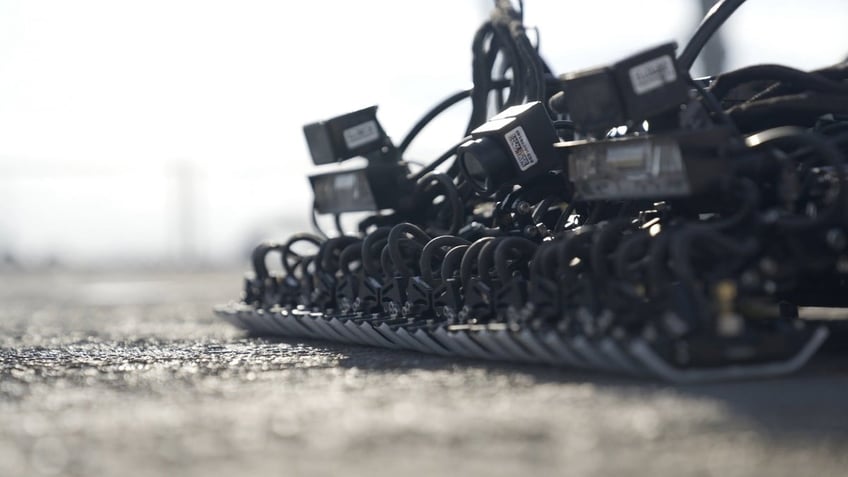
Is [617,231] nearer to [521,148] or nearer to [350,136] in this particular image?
[521,148]

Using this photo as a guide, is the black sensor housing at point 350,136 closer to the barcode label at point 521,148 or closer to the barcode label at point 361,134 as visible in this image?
the barcode label at point 361,134

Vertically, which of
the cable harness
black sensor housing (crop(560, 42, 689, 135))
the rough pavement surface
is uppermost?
black sensor housing (crop(560, 42, 689, 135))

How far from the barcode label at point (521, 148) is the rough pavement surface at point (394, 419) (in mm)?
1286

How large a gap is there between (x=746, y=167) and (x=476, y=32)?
3826 mm

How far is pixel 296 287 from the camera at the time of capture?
9.45 meters

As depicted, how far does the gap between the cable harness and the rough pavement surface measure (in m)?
0.18

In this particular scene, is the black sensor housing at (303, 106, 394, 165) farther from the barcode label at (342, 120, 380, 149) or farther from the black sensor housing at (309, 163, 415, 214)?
the black sensor housing at (309, 163, 415, 214)

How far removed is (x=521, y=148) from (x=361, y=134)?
236cm

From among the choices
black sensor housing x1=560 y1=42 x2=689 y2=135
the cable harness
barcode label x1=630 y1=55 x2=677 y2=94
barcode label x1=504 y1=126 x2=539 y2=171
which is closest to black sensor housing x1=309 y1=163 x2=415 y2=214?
the cable harness

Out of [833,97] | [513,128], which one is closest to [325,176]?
[513,128]

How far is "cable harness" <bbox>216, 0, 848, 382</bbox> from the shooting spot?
545 centimetres

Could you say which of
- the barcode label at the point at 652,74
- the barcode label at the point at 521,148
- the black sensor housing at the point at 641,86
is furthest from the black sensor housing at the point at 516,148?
the barcode label at the point at 652,74

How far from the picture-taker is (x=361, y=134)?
9.77m

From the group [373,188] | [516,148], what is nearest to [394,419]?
[516,148]
